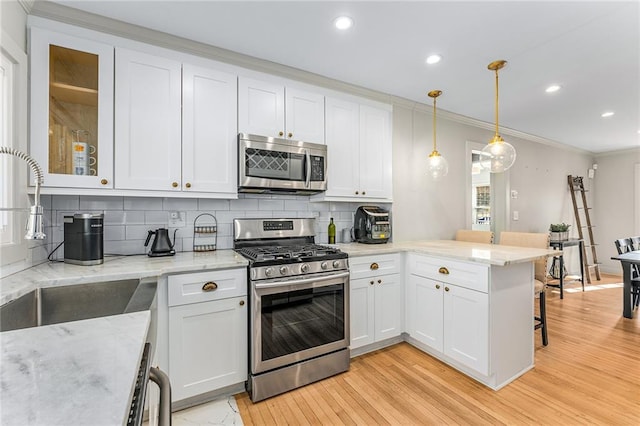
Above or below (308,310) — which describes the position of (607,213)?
above

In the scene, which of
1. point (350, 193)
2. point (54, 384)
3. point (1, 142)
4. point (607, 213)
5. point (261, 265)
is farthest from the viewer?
point (607, 213)

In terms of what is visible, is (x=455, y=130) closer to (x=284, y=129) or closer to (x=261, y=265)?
(x=284, y=129)

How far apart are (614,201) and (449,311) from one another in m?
6.10

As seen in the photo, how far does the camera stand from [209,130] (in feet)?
7.22

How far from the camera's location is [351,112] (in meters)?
2.85

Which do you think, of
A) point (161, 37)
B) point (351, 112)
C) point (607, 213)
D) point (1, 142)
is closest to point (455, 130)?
point (351, 112)

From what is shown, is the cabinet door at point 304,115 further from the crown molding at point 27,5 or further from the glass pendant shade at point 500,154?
the crown molding at point 27,5

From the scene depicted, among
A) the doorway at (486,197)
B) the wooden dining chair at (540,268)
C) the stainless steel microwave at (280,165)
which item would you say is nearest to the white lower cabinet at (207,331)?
the stainless steel microwave at (280,165)

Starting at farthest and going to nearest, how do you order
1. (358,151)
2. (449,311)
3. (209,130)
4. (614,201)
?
(614,201)
(358,151)
(449,311)
(209,130)

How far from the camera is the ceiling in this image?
1.84m

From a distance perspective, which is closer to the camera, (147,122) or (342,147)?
(147,122)

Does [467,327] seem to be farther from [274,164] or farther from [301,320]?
[274,164]

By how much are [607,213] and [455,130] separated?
15.6ft

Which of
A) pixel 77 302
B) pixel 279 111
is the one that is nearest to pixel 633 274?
pixel 279 111
